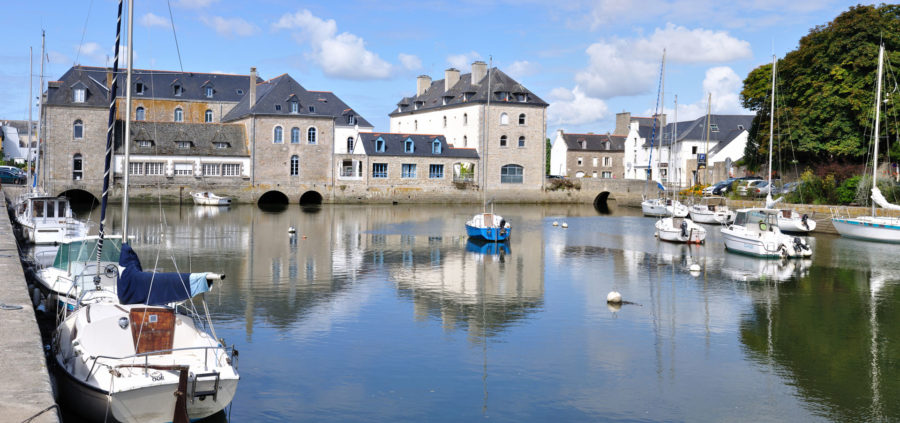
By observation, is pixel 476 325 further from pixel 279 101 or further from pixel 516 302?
pixel 279 101

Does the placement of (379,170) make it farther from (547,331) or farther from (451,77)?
(547,331)

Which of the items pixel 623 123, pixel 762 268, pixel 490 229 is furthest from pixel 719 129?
pixel 762 268

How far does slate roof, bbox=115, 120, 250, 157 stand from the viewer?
57844 mm

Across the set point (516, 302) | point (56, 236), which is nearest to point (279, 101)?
point (56, 236)

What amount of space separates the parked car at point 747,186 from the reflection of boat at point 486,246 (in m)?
22.8

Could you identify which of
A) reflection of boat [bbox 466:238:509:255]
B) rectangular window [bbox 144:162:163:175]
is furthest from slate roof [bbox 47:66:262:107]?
reflection of boat [bbox 466:238:509:255]

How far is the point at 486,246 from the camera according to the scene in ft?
108

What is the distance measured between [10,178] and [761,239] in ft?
181

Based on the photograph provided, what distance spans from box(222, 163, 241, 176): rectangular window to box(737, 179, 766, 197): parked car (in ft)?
119

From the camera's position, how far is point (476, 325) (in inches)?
681

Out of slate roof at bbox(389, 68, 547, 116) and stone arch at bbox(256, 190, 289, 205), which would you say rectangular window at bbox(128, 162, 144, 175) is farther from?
slate roof at bbox(389, 68, 547, 116)

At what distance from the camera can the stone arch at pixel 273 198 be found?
6279cm

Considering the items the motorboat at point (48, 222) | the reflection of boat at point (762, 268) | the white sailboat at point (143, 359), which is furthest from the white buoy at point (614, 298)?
the motorboat at point (48, 222)

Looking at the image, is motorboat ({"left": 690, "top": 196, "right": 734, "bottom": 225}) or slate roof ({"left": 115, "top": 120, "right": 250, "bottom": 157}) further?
slate roof ({"left": 115, "top": 120, "right": 250, "bottom": 157})
